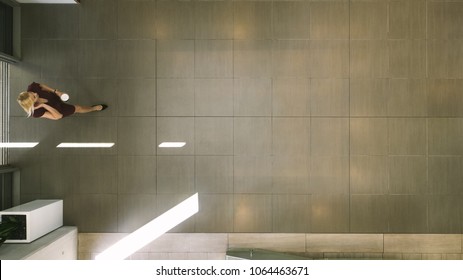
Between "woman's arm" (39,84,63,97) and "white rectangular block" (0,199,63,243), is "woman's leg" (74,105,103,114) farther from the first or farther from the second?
"white rectangular block" (0,199,63,243)

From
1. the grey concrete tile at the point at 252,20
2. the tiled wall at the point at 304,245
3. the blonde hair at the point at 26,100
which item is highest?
the grey concrete tile at the point at 252,20

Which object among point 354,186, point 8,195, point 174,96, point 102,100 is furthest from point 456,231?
point 8,195

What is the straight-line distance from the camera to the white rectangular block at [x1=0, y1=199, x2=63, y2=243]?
3527 mm

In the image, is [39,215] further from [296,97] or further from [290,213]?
[296,97]

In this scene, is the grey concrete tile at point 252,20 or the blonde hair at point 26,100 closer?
the blonde hair at point 26,100

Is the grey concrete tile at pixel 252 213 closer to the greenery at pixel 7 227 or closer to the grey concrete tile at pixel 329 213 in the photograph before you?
the grey concrete tile at pixel 329 213

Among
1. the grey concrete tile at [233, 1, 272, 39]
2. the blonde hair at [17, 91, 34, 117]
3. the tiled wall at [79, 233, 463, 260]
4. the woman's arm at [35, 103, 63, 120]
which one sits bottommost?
the tiled wall at [79, 233, 463, 260]

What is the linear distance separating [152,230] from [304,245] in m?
1.97

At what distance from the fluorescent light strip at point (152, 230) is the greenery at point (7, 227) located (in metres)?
1.05

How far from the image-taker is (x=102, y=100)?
4141mm

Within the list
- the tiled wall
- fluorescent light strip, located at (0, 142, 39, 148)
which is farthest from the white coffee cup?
the tiled wall

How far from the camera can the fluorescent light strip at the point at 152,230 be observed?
4102 mm

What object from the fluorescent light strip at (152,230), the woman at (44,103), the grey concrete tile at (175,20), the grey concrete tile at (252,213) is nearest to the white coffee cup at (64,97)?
the woman at (44,103)

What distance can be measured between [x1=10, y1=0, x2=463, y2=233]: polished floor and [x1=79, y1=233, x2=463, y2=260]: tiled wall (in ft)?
0.38
